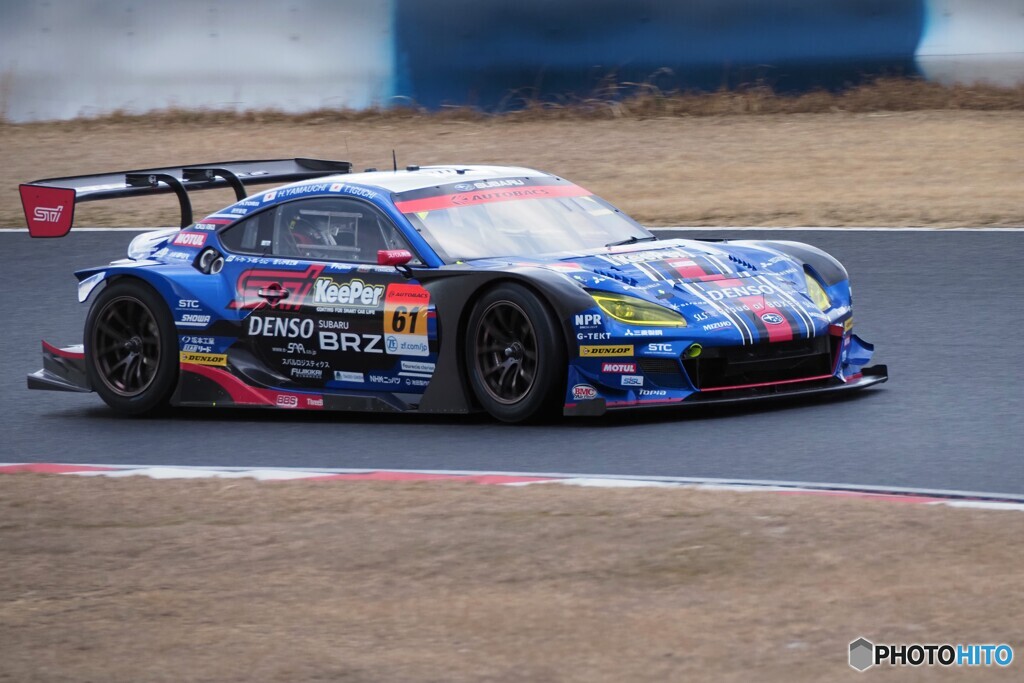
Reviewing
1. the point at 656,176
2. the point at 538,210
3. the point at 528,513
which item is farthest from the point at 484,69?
the point at 528,513

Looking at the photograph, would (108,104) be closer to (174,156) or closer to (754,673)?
(174,156)

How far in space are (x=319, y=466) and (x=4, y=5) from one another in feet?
45.9

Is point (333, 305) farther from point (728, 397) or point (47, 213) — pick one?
point (728, 397)

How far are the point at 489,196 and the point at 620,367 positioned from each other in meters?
1.56

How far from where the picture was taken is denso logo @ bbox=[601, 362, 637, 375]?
25.1 feet

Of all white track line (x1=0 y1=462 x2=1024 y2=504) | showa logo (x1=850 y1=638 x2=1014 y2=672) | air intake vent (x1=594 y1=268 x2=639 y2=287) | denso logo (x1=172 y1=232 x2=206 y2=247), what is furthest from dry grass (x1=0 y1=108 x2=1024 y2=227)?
showa logo (x1=850 y1=638 x2=1014 y2=672)

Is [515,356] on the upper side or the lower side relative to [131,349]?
upper

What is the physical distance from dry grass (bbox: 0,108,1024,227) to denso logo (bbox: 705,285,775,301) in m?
5.39

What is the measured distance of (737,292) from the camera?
799 centimetres

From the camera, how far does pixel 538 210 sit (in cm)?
884

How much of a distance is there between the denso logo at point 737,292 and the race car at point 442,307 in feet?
0.06

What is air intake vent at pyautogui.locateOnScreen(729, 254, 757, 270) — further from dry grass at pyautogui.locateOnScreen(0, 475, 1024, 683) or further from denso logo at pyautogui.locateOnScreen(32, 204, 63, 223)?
denso logo at pyautogui.locateOnScreen(32, 204, 63, 223)

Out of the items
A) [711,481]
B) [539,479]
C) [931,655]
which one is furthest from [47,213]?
[931,655]

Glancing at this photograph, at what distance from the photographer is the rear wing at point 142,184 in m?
9.30
